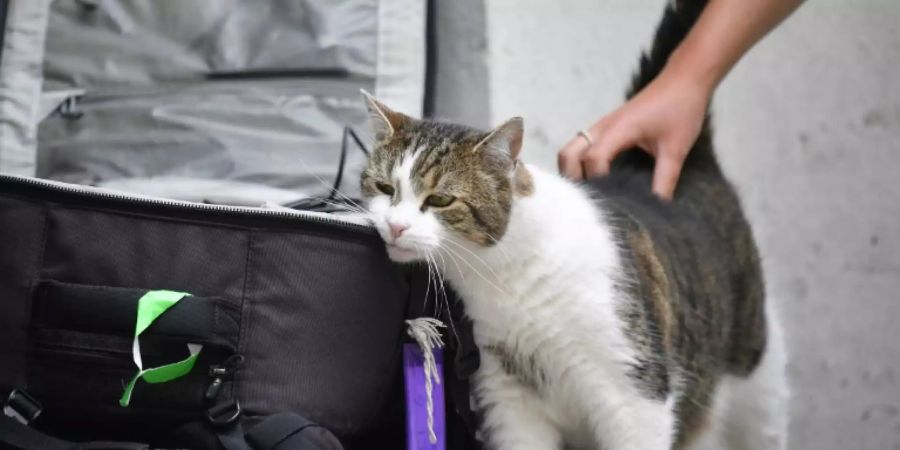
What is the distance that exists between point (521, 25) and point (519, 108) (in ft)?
0.54

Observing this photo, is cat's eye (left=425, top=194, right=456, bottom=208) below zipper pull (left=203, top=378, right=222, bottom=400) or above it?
above

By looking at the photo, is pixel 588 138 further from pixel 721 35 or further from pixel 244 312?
pixel 244 312

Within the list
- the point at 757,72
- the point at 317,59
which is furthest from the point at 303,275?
the point at 757,72

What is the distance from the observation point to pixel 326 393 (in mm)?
728

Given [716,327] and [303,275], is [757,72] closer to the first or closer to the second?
[716,327]

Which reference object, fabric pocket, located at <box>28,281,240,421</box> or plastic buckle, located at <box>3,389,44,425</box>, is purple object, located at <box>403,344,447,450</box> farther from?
plastic buckle, located at <box>3,389,44,425</box>

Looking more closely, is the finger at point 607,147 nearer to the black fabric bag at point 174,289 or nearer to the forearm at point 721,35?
the forearm at point 721,35

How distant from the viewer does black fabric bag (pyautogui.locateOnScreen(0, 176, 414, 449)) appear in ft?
2.31

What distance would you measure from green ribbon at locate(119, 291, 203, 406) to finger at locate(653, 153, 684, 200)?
60 centimetres

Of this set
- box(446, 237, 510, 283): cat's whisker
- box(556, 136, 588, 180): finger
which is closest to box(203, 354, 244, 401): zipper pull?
box(446, 237, 510, 283): cat's whisker

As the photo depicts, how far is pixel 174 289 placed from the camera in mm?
710

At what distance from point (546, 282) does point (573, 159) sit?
32 centimetres

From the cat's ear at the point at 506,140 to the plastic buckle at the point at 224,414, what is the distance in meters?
0.33

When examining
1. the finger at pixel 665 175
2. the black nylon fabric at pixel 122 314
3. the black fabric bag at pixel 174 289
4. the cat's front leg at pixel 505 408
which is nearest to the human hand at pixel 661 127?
the finger at pixel 665 175
